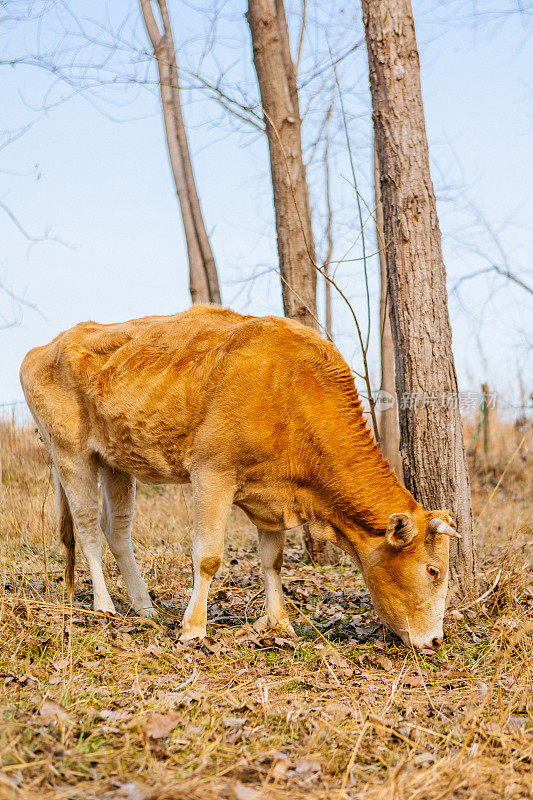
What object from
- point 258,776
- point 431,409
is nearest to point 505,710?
point 258,776

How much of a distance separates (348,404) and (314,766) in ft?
9.02

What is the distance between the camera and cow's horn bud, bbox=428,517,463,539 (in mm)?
5004

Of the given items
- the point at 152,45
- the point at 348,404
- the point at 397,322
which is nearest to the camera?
the point at 348,404

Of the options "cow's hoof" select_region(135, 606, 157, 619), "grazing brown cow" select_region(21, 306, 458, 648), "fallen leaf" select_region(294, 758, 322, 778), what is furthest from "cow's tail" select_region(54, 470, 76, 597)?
"fallen leaf" select_region(294, 758, 322, 778)

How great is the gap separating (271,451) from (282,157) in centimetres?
440

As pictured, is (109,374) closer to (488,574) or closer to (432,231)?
(432,231)

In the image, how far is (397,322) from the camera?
6336mm

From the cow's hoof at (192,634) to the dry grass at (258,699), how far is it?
0.29ft

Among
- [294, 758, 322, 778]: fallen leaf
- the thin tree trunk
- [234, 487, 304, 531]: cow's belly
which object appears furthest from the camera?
the thin tree trunk

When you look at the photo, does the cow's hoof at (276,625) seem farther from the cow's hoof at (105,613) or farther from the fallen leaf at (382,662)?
the cow's hoof at (105,613)

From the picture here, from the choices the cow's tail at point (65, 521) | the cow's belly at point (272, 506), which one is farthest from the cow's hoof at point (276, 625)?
the cow's tail at point (65, 521)

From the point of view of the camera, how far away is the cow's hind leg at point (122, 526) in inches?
257

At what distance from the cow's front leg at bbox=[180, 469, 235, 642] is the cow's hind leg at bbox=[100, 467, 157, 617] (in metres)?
0.91

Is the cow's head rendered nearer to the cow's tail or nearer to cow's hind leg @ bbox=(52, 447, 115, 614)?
cow's hind leg @ bbox=(52, 447, 115, 614)
